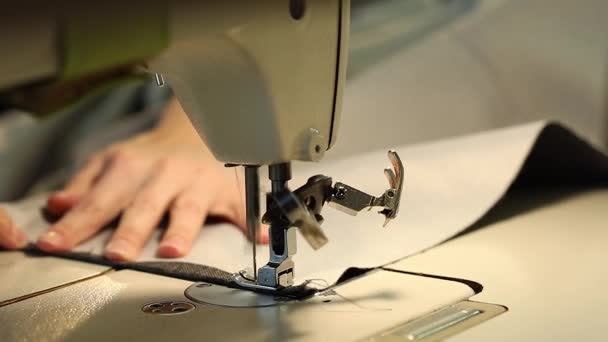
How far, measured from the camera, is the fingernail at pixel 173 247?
3.40ft

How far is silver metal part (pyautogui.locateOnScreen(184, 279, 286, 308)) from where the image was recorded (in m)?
0.86

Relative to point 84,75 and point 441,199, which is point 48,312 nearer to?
point 84,75

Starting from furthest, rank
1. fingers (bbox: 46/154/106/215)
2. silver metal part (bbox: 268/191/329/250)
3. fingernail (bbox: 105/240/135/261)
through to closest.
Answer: fingers (bbox: 46/154/106/215) → fingernail (bbox: 105/240/135/261) → silver metal part (bbox: 268/191/329/250)

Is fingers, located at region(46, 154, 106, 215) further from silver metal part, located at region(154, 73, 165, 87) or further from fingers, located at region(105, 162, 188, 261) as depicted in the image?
silver metal part, located at region(154, 73, 165, 87)

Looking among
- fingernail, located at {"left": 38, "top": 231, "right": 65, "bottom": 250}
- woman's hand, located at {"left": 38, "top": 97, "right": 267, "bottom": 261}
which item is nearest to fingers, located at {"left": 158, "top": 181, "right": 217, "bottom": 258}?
woman's hand, located at {"left": 38, "top": 97, "right": 267, "bottom": 261}

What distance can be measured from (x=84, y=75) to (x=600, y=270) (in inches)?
22.8

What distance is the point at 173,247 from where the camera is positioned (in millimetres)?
1040

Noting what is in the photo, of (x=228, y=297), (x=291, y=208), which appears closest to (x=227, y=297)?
(x=228, y=297)

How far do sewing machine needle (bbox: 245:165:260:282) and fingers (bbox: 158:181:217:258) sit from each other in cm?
18

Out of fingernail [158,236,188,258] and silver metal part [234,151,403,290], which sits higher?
silver metal part [234,151,403,290]

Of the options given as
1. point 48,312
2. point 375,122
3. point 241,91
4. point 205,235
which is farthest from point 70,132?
point 241,91

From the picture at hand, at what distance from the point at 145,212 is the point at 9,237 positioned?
161mm

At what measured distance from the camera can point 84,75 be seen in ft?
2.01

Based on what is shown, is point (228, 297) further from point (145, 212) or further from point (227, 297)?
point (145, 212)
